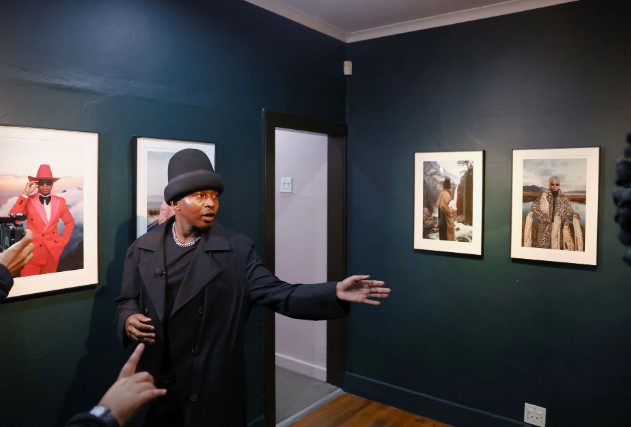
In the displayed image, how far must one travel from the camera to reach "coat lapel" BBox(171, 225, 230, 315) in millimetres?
1836

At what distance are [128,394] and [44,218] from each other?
126 centimetres

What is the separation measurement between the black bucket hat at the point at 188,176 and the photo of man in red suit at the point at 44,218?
0.57 m

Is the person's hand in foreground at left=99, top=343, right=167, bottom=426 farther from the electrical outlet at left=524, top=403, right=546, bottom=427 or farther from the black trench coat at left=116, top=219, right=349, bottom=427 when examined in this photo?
the electrical outlet at left=524, top=403, right=546, bottom=427

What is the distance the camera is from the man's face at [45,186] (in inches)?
80.7

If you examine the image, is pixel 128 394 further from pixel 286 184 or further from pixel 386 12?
pixel 286 184

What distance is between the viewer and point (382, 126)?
3.68 meters

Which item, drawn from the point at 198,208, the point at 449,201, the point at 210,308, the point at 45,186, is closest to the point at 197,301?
the point at 210,308

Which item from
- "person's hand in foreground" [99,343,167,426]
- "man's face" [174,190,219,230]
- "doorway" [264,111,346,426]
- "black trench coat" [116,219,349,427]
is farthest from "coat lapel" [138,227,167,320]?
"doorway" [264,111,346,426]

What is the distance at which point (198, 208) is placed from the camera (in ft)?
6.28

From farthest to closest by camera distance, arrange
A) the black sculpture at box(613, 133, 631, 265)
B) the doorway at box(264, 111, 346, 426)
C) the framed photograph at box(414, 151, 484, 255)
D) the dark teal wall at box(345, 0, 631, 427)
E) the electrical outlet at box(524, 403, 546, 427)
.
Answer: the doorway at box(264, 111, 346, 426), the framed photograph at box(414, 151, 484, 255), the electrical outlet at box(524, 403, 546, 427), the dark teal wall at box(345, 0, 631, 427), the black sculpture at box(613, 133, 631, 265)

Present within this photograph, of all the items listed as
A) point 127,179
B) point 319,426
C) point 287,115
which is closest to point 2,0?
point 127,179

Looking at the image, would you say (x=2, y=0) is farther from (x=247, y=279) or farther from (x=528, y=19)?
(x=528, y=19)

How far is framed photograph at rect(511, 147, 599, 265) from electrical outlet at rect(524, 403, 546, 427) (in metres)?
0.95

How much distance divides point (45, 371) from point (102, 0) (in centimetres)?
170
